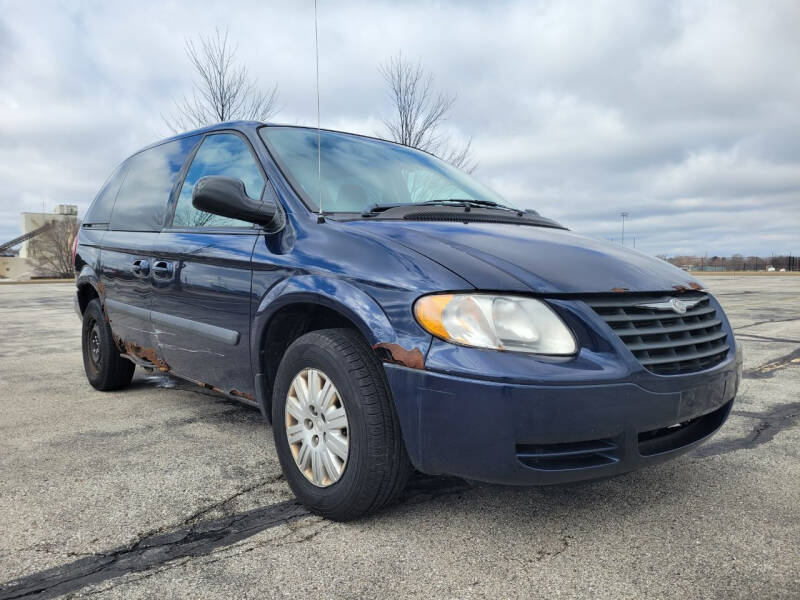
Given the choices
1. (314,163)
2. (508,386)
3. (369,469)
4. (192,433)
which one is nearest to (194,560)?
(369,469)

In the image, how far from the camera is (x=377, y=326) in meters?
2.15

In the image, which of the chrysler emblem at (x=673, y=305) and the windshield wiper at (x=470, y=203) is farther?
the windshield wiper at (x=470, y=203)

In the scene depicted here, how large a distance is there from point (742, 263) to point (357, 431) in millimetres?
63410

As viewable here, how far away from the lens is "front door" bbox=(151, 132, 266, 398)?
2857 millimetres

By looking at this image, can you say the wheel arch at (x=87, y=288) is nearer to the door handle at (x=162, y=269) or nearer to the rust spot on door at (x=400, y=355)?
the door handle at (x=162, y=269)

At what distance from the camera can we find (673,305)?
2.28m

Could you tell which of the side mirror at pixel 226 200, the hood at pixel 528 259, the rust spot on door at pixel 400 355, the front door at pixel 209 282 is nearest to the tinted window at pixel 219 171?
the front door at pixel 209 282

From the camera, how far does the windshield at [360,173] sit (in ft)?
9.39

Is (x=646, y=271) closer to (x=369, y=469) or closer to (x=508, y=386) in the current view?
(x=508, y=386)

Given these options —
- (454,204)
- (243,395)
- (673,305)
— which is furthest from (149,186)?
(673,305)

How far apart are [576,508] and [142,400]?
3.13 meters

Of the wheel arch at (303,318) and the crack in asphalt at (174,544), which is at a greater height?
the wheel arch at (303,318)

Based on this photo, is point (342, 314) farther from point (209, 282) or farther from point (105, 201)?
point (105, 201)

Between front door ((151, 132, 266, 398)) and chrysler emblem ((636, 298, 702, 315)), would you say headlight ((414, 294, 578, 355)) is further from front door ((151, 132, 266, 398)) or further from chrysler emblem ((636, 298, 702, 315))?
front door ((151, 132, 266, 398))
